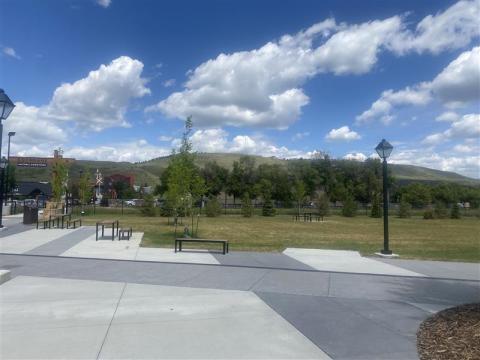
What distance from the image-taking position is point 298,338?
4.95 m

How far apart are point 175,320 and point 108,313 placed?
957 mm

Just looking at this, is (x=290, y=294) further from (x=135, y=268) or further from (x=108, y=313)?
(x=135, y=268)

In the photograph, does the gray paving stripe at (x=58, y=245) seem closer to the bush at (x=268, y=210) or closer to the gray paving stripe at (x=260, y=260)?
the gray paving stripe at (x=260, y=260)

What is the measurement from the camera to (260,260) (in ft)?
36.6

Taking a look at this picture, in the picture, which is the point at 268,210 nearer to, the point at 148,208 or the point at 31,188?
the point at 148,208

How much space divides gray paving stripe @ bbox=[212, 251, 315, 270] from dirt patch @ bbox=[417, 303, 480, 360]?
4483mm

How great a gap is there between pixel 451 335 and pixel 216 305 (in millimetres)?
3168

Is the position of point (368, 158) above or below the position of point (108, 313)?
above

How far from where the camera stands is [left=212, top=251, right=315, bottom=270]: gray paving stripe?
10.4 m

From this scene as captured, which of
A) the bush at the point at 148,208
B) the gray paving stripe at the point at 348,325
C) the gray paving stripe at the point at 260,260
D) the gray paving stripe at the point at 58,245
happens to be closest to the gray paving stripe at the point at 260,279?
the gray paving stripe at the point at 348,325

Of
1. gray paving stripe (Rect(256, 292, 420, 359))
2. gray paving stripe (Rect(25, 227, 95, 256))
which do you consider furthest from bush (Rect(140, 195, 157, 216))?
gray paving stripe (Rect(256, 292, 420, 359))

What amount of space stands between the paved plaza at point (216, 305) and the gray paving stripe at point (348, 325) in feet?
0.05

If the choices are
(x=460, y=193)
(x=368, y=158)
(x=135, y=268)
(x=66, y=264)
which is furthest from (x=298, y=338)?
(x=460, y=193)

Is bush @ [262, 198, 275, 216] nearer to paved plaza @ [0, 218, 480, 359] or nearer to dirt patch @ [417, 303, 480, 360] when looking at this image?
paved plaza @ [0, 218, 480, 359]
